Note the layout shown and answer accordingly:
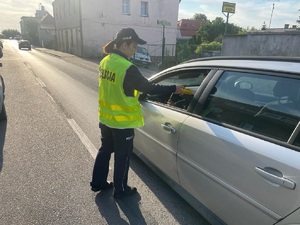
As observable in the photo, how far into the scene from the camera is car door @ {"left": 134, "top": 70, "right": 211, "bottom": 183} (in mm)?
2727

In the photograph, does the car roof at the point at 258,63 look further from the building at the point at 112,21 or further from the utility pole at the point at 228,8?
the building at the point at 112,21

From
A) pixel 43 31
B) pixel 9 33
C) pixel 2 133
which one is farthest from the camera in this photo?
pixel 9 33

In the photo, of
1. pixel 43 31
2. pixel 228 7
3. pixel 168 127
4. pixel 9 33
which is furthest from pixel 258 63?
pixel 9 33

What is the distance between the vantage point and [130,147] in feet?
9.59

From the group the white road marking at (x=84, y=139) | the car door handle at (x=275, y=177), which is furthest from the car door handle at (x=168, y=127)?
the white road marking at (x=84, y=139)

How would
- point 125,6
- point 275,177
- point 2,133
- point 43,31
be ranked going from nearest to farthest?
point 275,177
point 2,133
point 125,6
point 43,31

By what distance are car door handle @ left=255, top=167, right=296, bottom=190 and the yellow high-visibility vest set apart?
4.49 feet

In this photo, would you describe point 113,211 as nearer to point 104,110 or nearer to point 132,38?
point 104,110

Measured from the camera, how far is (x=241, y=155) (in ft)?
6.32

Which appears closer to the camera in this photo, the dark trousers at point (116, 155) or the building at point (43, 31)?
the dark trousers at point (116, 155)

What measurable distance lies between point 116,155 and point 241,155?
4.67ft

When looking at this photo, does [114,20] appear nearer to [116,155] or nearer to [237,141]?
[116,155]

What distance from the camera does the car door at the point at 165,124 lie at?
8.95 feet

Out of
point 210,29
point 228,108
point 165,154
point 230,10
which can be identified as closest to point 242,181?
point 228,108
